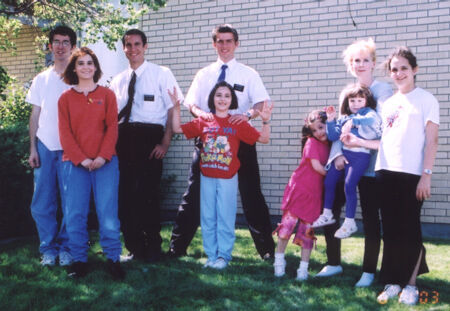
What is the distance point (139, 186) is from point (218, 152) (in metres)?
0.86

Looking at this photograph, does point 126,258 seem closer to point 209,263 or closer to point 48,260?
point 48,260

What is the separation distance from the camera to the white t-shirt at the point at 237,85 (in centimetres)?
474

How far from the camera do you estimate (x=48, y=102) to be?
4.49 metres

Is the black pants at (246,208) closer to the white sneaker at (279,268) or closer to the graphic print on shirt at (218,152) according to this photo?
the graphic print on shirt at (218,152)

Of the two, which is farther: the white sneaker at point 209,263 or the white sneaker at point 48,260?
the white sneaker at point 48,260

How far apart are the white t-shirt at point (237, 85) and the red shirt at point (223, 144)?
37 cm

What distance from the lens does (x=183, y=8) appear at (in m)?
7.78

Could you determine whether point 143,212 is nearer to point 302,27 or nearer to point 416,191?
point 416,191

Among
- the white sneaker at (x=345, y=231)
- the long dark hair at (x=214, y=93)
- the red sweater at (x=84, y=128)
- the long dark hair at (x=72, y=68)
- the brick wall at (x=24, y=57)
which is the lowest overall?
the white sneaker at (x=345, y=231)

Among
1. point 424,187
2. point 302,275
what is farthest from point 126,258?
→ point 424,187

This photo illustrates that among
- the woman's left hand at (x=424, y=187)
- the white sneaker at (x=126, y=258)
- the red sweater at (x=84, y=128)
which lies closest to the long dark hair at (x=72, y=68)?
the red sweater at (x=84, y=128)

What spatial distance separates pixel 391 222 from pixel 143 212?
2.25 metres

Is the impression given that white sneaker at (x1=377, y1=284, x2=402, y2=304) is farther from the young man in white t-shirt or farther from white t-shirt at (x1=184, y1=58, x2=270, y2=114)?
the young man in white t-shirt

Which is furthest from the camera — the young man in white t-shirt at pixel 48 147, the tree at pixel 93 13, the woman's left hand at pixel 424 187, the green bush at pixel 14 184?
the tree at pixel 93 13
